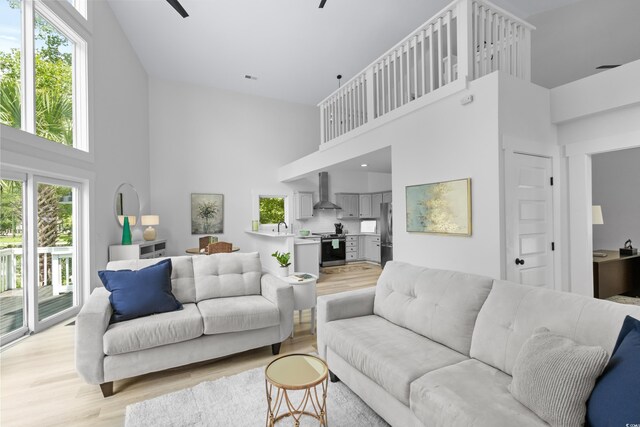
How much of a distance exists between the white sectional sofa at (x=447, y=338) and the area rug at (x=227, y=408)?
0.45 ft

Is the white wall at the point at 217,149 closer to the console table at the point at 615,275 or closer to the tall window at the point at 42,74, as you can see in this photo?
the tall window at the point at 42,74

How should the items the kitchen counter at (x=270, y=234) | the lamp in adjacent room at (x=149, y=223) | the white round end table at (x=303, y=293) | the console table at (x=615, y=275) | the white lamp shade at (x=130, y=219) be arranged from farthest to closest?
the kitchen counter at (x=270, y=234)
the lamp in adjacent room at (x=149, y=223)
the white lamp shade at (x=130, y=219)
the console table at (x=615, y=275)
the white round end table at (x=303, y=293)

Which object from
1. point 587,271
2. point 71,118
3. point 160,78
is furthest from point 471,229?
point 160,78

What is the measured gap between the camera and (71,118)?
Answer: 13.2 feet

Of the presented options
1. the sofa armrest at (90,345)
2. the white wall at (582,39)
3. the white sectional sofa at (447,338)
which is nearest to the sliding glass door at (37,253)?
the sofa armrest at (90,345)

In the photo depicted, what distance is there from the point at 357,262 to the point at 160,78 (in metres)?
6.69

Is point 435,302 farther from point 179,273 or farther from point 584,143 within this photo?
point 584,143

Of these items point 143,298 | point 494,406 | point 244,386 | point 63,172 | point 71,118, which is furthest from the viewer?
point 71,118

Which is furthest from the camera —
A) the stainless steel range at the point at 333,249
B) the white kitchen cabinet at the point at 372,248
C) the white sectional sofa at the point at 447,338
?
the white kitchen cabinet at the point at 372,248

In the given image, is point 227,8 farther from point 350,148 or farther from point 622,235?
point 622,235

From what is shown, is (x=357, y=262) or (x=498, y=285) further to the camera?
(x=357, y=262)

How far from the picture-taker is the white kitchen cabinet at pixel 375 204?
862 centimetres

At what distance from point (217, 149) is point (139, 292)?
5497 millimetres

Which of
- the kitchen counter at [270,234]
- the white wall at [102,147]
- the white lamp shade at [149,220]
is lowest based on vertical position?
the kitchen counter at [270,234]
